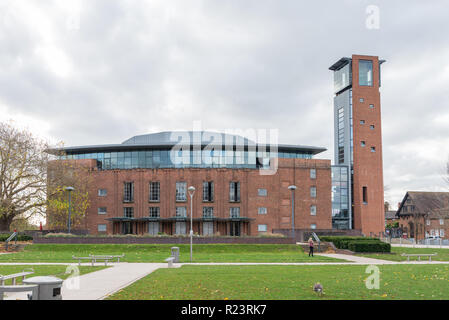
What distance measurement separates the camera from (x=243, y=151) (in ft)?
220

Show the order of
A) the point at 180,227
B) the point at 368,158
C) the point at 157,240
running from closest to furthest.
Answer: the point at 157,240 → the point at 180,227 → the point at 368,158

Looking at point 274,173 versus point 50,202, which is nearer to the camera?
point 50,202

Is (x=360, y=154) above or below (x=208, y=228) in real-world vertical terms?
above

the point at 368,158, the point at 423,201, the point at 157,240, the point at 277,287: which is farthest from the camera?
the point at 423,201

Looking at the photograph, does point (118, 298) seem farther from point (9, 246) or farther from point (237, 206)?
point (237, 206)

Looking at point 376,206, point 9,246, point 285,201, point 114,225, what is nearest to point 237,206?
point 285,201

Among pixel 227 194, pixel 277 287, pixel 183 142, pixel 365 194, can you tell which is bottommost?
pixel 277 287

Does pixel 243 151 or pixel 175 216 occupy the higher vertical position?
pixel 243 151

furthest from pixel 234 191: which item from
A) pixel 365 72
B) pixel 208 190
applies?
pixel 365 72

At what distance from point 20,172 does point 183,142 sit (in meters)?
25.5

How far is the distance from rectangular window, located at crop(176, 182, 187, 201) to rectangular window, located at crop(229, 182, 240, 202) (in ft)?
19.2

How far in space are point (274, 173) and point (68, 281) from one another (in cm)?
4702

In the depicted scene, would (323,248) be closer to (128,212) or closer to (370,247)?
(370,247)

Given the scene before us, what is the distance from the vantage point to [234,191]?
61.9 m
